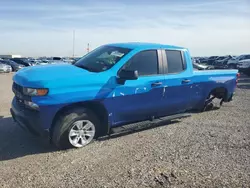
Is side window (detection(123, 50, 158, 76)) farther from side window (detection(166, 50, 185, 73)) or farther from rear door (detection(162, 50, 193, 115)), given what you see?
side window (detection(166, 50, 185, 73))

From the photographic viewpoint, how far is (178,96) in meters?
5.97

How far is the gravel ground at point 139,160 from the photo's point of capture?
3.59m

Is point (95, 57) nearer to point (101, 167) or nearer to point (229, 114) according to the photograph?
point (101, 167)

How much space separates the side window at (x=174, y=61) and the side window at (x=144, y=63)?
1.32 feet

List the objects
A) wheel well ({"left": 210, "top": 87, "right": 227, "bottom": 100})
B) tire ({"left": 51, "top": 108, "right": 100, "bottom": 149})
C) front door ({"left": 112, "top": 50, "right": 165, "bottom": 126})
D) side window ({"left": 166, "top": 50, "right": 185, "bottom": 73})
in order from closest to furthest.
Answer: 1. tire ({"left": 51, "top": 108, "right": 100, "bottom": 149})
2. front door ({"left": 112, "top": 50, "right": 165, "bottom": 126})
3. side window ({"left": 166, "top": 50, "right": 185, "bottom": 73})
4. wheel well ({"left": 210, "top": 87, "right": 227, "bottom": 100})

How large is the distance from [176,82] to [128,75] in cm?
148

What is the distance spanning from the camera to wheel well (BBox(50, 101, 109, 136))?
179 inches

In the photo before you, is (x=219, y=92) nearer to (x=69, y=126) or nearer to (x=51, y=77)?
(x=69, y=126)

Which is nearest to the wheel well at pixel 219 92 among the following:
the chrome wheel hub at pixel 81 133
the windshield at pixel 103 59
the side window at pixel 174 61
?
the side window at pixel 174 61

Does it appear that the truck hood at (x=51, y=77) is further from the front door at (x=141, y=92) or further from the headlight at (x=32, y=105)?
the front door at (x=141, y=92)

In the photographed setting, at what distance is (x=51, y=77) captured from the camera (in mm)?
4379

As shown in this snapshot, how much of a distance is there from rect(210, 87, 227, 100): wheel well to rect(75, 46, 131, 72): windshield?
3.02 meters

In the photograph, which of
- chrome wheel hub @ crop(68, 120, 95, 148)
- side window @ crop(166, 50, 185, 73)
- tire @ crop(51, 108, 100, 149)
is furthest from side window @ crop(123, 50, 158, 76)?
chrome wheel hub @ crop(68, 120, 95, 148)

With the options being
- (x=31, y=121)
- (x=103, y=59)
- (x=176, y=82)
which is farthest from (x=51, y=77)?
(x=176, y=82)
